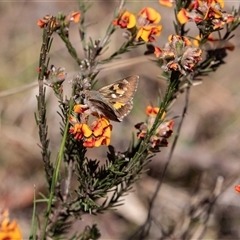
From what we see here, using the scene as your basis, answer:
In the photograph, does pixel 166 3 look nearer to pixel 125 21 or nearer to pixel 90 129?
pixel 125 21

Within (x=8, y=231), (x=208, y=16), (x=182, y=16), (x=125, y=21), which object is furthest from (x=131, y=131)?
(x=8, y=231)

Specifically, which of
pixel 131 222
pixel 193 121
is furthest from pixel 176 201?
pixel 193 121

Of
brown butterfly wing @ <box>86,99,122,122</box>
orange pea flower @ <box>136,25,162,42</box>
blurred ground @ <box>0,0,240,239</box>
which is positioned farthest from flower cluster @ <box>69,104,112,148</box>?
blurred ground @ <box>0,0,240,239</box>

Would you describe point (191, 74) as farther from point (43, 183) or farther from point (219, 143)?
point (219, 143)

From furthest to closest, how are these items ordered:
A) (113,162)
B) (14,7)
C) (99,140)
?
(14,7)
(113,162)
(99,140)

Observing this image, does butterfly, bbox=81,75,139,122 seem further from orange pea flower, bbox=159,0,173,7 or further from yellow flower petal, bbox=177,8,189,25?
orange pea flower, bbox=159,0,173,7

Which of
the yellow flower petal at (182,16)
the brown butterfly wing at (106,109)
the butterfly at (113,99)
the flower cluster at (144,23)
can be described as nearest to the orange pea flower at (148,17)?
the flower cluster at (144,23)
